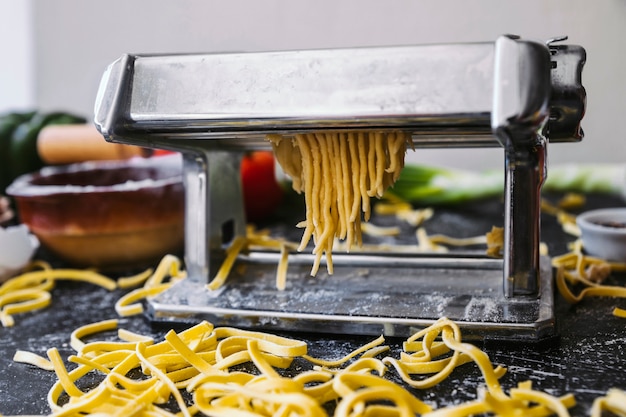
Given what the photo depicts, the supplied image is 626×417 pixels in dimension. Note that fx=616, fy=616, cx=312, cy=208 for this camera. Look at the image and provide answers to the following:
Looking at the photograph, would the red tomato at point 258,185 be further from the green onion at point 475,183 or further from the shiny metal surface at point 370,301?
the shiny metal surface at point 370,301

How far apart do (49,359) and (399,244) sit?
0.76 meters

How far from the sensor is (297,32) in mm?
2176

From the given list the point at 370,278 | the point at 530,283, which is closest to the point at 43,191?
the point at 370,278

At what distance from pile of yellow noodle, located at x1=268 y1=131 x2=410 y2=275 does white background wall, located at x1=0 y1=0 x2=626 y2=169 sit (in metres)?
1.42

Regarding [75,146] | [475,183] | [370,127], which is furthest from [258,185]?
[370,127]

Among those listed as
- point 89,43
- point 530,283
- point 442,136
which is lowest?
point 530,283

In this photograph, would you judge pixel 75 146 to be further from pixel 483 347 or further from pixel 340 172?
pixel 483 347

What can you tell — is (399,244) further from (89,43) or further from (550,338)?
(89,43)

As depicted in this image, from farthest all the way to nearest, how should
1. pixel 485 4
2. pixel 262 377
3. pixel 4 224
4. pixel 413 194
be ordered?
pixel 485 4
pixel 413 194
pixel 4 224
pixel 262 377

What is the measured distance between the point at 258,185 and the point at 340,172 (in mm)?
806

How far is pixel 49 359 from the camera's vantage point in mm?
778

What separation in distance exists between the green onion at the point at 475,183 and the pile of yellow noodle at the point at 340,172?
0.90 metres

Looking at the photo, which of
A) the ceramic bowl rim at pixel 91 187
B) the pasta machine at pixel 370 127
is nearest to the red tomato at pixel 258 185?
the ceramic bowl rim at pixel 91 187

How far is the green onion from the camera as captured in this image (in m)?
1.67
